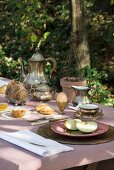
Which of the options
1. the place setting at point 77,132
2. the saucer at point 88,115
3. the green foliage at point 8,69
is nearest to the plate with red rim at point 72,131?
the place setting at point 77,132

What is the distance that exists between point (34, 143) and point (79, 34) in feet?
10.2

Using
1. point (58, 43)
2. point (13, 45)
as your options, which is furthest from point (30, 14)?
point (13, 45)

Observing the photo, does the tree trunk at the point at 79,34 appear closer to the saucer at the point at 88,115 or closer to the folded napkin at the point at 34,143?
the saucer at the point at 88,115

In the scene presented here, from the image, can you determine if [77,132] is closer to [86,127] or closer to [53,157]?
[86,127]

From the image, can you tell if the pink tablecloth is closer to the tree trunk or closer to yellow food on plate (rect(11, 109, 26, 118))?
yellow food on plate (rect(11, 109, 26, 118))

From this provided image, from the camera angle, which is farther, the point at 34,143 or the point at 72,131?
the point at 72,131

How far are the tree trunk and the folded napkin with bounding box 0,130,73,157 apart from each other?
2.77 metres

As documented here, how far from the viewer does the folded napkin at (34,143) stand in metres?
1.89

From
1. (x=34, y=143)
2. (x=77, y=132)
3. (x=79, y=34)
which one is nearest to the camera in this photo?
(x=34, y=143)

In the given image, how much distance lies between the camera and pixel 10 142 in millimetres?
2041

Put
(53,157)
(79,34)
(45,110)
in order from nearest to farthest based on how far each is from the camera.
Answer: (53,157), (45,110), (79,34)

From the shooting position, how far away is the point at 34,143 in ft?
6.52

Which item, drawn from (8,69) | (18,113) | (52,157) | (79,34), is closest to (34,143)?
(52,157)

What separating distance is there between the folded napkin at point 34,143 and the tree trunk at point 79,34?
2769 mm
